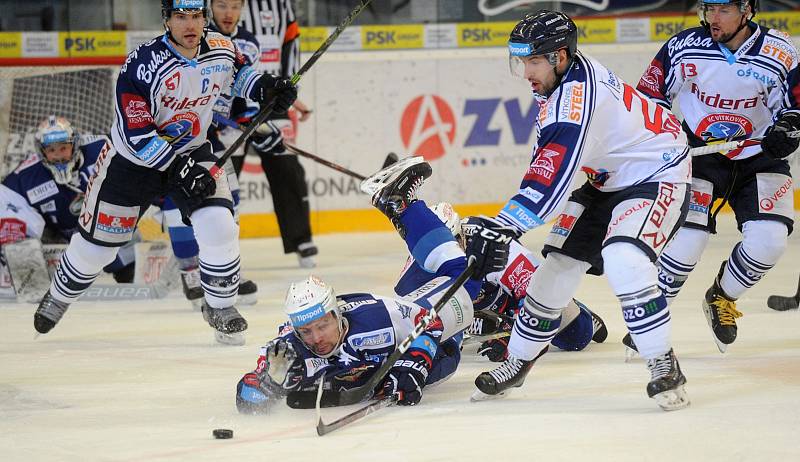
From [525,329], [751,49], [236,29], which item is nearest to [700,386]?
[525,329]

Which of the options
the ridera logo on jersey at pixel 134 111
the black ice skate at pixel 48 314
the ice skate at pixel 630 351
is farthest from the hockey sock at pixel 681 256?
the black ice skate at pixel 48 314

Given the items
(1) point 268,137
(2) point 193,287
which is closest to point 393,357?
(2) point 193,287

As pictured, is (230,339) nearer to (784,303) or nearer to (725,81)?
(725,81)

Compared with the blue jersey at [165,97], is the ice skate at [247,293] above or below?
below

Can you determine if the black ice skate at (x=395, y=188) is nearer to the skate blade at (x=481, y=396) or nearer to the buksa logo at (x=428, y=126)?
the skate blade at (x=481, y=396)

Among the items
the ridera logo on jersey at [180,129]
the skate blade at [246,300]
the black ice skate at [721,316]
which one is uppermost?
the ridera logo on jersey at [180,129]

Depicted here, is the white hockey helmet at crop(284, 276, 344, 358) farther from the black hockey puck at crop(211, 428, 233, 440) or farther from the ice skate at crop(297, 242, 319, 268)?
the ice skate at crop(297, 242, 319, 268)

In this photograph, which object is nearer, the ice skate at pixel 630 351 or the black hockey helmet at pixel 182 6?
the ice skate at pixel 630 351

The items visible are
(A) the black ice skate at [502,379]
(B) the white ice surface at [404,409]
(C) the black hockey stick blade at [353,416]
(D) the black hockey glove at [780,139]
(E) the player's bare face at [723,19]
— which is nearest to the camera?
(B) the white ice surface at [404,409]

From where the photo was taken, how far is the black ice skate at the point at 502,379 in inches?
136

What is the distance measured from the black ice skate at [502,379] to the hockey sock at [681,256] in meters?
0.82

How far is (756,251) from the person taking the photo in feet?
13.6

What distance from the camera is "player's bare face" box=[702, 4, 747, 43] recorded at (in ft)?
13.4

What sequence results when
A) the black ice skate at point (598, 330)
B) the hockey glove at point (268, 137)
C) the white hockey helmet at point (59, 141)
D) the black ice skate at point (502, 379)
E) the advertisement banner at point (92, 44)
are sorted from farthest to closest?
1. the advertisement banner at point (92, 44)
2. the hockey glove at point (268, 137)
3. the white hockey helmet at point (59, 141)
4. the black ice skate at point (598, 330)
5. the black ice skate at point (502, 379)
